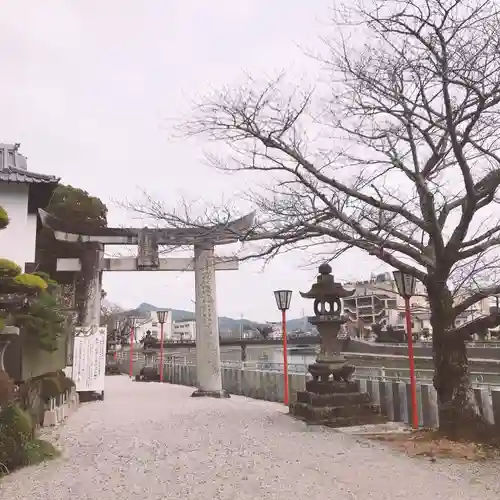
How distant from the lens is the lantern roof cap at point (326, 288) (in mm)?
10077

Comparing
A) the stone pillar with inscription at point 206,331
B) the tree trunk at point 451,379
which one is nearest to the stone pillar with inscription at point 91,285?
the stone pillar with inscription at point 206,331

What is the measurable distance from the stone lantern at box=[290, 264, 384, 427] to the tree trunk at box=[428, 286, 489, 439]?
218 centimetres

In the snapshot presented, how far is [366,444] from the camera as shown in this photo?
7406mm

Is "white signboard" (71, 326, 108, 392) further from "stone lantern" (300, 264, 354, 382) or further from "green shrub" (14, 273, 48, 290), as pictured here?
"stone lantern" (300, 264, 354, 382)

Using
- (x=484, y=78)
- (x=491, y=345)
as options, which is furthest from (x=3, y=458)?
(x=491, y=345)

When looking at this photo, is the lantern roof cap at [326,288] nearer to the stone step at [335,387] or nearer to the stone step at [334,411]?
the stone step at [335,387]

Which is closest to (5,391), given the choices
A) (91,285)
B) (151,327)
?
(91,285)

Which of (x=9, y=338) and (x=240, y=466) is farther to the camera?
(x=9, y=338)

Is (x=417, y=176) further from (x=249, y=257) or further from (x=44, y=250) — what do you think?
(x=44, y=250)

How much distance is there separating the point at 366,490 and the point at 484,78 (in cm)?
528

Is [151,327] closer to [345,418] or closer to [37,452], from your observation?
[345,418]

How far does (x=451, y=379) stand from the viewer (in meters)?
7.30

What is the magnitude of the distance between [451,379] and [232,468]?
343 centimetres

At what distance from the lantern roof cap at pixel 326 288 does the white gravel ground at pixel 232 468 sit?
253cm
